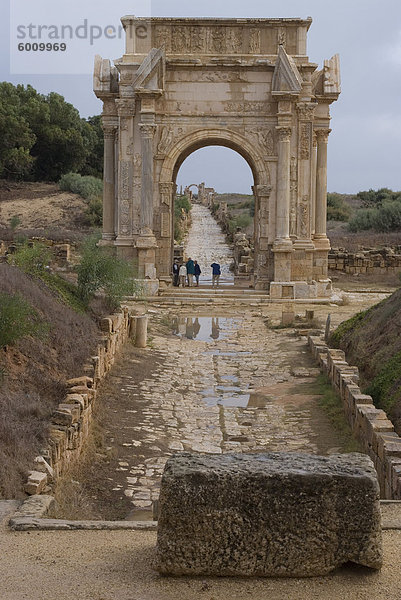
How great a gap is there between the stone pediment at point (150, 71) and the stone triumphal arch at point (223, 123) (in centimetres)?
3

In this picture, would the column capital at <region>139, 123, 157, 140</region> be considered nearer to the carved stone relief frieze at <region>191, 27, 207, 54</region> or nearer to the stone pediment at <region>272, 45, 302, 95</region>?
the carved stone relief frieze at <region>191, 27, 207, 54</region>

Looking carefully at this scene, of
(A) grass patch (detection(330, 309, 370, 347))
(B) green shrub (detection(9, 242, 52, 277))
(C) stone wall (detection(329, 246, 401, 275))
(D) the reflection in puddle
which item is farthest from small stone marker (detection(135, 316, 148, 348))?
(C) stone wall (detection(329, 246, 401, 275))

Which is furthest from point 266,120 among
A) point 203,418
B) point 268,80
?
point 203,418

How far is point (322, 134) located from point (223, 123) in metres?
3.30

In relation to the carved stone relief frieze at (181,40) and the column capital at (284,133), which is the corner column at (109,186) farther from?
the column capital at (284,133)

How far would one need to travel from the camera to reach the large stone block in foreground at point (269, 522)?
154 inches

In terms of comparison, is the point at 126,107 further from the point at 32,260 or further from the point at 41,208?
the point at 41,208

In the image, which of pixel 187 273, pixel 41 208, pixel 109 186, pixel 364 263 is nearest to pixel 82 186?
pixel 41 208

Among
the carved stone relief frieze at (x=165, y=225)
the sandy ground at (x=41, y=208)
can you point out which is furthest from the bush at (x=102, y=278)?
the sandy ground at (x=41, y=208)

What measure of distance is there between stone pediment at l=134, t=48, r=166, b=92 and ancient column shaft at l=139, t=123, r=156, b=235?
104cm

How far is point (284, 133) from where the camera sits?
21516 mm

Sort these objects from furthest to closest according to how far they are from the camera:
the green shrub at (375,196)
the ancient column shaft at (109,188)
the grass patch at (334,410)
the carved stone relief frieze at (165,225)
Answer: the green shrub at (375,196) < the ancient column shaft at (109,188) < the carved stone relief frieze at (165,225) < the grass patch at (334,410)

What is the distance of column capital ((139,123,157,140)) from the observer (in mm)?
21453

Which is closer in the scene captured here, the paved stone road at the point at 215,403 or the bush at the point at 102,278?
the paved stone road at the point at 215,403
